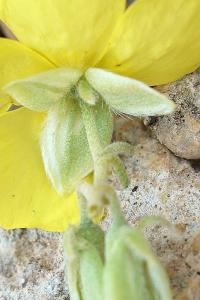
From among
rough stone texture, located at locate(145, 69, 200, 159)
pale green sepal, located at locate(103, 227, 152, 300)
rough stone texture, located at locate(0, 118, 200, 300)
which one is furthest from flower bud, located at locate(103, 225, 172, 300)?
rough stone texture, located at locate(145, 69, 200, 159)

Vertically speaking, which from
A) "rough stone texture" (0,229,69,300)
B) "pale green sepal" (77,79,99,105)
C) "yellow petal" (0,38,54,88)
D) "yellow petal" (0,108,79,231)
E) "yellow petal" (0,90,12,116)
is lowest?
"rough stone texture" (0,229,69,300)

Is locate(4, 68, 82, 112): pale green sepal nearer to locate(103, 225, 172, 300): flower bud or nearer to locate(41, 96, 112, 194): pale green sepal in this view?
locate(41, 96, 112, 194): pale green sepal

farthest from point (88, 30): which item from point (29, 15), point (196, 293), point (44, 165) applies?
point (196, 293)

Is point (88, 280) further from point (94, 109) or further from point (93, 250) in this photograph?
point (94, 109)

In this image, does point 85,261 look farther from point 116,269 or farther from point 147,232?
point 147,232

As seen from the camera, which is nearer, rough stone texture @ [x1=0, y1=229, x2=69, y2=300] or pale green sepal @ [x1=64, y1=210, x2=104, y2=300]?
pale green sepal @ [x1=64, y1=210, x2=104, y2=300]

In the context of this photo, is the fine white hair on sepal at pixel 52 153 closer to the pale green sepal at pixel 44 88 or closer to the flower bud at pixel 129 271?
the pale green sepal at pixel 44 88
